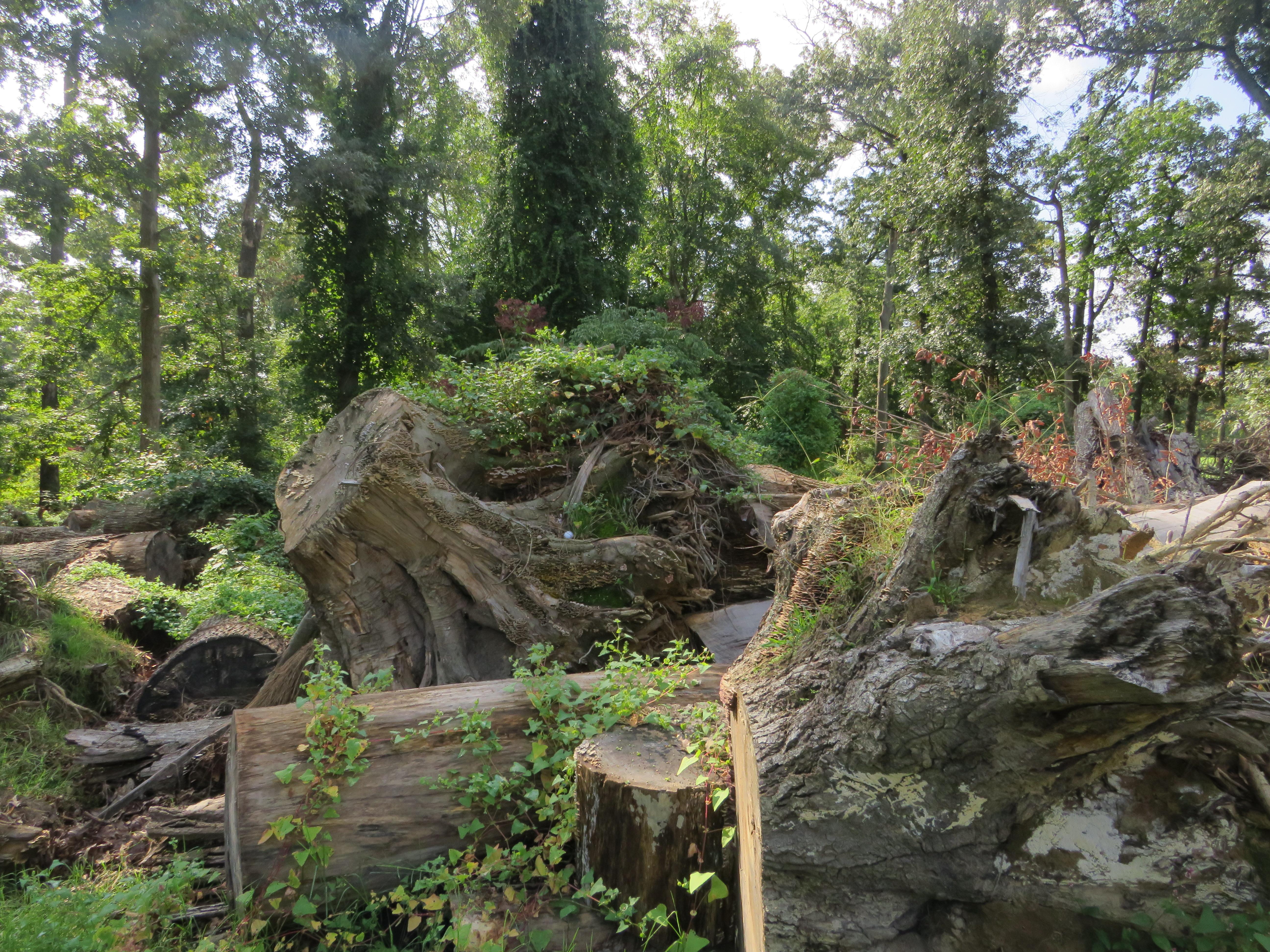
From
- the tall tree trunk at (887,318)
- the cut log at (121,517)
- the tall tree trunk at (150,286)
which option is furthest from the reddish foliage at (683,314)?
the tall tree trunk at (150,286)

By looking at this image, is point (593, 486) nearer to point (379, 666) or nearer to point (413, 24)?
point (379, 666)

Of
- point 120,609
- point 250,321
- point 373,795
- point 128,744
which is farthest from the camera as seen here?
point 250,321

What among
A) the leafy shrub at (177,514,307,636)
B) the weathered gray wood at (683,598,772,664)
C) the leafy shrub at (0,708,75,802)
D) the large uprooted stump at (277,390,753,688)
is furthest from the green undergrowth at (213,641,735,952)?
the leafy shrub at (177,514,307,636)

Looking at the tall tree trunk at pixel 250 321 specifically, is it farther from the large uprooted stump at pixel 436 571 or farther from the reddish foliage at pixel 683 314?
the large uprooted stump at pixel 436 571

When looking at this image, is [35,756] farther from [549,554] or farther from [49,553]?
[49,553]

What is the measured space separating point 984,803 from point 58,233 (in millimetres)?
18892

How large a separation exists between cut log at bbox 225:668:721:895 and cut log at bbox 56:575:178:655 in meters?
4.14

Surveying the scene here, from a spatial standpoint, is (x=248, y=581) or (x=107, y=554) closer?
(x=248, y=581)

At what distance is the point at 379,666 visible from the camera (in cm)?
446

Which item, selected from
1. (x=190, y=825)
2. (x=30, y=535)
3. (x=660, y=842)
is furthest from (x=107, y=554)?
(x=660, y=842)

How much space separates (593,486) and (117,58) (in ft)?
43.0

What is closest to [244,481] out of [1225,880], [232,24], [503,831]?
[232,24]

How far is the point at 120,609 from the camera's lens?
20.9 feet

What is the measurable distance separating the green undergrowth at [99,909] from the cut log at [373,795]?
24 centimetres
